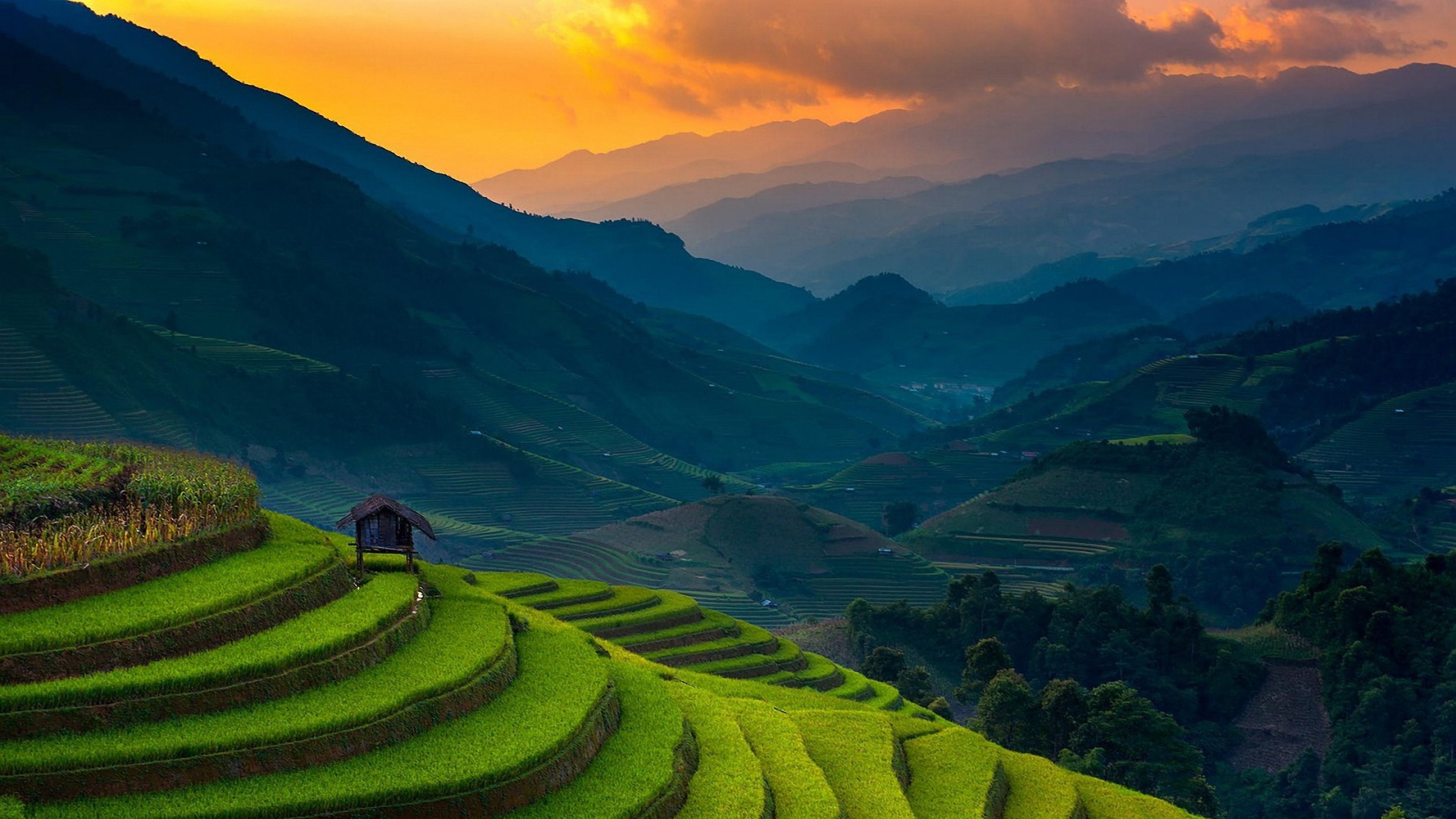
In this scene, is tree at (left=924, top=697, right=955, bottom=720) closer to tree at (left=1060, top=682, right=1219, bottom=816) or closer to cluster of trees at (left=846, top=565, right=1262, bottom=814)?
cluster of trees at (left=846, top=565, right=1262, bottom=814)

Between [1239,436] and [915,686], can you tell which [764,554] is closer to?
[1239,436]

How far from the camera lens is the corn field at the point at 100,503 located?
20.8m

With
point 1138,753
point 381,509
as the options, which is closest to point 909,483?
point 1138,753

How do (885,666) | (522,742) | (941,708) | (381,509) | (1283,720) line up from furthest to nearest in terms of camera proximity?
(1283,720) → (885,666) → (941,708) → (381,509) → (522,742)

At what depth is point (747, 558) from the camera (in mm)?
100312

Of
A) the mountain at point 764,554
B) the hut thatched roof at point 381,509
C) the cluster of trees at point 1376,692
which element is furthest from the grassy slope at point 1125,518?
the hut thatched roof at point 381,509

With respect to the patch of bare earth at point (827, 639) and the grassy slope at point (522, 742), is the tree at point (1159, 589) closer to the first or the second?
the patch of bare earth at point (827, 639)

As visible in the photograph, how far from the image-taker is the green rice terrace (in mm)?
16906

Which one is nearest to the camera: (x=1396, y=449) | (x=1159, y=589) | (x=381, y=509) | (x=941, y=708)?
(x=381, y=509)

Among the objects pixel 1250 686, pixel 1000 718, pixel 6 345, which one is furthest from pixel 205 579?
pixel 6 345

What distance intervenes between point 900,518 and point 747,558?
26.3 metres

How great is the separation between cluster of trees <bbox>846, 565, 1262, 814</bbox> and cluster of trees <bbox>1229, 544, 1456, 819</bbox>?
3.69 metres

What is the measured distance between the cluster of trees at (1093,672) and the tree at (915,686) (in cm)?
46

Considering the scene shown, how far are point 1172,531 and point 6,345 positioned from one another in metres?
86.2
